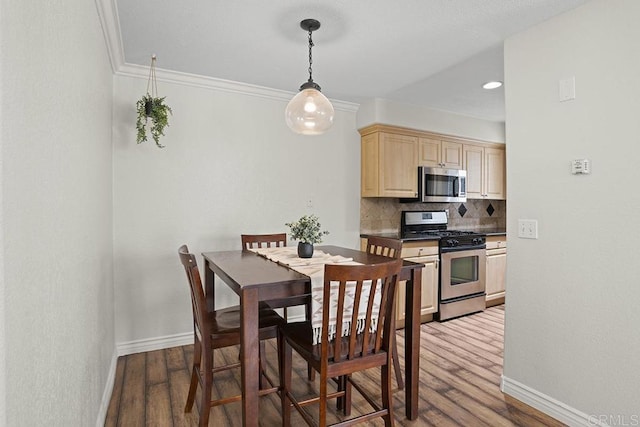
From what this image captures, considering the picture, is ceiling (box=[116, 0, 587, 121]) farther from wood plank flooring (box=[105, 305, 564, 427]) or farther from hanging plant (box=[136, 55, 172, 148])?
wood plank flooring (box=[105, 305, 564, 427])

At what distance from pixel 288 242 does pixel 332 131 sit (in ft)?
4.40

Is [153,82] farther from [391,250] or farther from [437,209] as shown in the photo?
[437,209]

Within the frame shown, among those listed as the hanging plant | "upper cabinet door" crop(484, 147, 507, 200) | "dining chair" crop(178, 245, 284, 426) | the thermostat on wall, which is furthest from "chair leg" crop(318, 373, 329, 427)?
"upper cabinet door" crop(484, 147, 507, 200)

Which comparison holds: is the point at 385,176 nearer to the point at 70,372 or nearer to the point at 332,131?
the point at 332,131

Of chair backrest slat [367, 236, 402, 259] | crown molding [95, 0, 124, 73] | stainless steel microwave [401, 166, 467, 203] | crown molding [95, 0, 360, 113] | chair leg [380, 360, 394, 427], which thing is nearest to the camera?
chair leg [380, 360, 394, 427]

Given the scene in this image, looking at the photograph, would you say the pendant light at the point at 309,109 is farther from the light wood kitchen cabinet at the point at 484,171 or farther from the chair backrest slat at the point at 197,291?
the light wood kitchen cabinet at the point at 484,171

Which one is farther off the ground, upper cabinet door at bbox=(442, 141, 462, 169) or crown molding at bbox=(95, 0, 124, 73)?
crown molding at bbox=(95, 0, 124, 73)

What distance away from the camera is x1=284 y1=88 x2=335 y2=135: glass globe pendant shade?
7.42ft

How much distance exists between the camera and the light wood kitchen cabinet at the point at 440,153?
168 inches

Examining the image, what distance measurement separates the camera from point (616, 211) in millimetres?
1885

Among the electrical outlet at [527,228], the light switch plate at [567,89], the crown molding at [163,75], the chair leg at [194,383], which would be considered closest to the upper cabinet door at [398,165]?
the crown molding at [163,75]

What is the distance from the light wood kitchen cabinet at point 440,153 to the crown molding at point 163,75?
3.13 ft

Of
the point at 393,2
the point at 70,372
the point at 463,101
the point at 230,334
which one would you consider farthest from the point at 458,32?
the point at 70,372

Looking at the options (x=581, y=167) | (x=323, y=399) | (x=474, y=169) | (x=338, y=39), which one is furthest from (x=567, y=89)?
(x=474, y=169)
